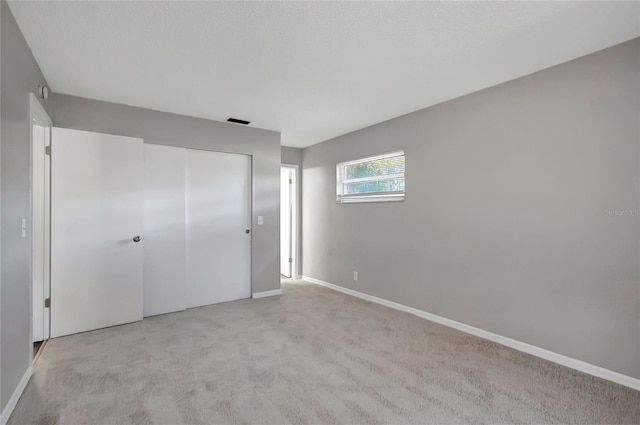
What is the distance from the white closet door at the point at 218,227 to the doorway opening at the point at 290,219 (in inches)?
51.3

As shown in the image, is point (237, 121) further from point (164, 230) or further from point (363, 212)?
point (363, 212)

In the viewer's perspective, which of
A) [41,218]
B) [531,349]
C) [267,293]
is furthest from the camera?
[267,293]

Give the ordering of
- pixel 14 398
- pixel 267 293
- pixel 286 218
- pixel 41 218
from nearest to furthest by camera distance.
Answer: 1. pixel 14 398
2. pixel 41 218
3. pixel 267 293
4. pixel 286 218

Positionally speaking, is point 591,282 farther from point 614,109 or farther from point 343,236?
point 343,236

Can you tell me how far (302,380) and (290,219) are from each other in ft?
12.1

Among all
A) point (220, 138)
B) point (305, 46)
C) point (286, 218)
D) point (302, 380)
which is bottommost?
point (302, 380)

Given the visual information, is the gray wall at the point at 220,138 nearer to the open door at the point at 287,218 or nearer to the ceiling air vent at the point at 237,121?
the ceiling air vent at the point at 237,121

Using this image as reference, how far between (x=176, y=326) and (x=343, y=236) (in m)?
2.55

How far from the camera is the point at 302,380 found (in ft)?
7.49

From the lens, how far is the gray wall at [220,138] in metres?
3.35

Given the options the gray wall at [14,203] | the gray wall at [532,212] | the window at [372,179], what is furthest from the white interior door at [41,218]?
the gray wall at [532,212]

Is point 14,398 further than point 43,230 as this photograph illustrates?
No

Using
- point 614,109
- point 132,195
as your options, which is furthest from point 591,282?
point 132,195

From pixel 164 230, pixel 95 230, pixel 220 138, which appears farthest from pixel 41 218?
pixel 220 138
